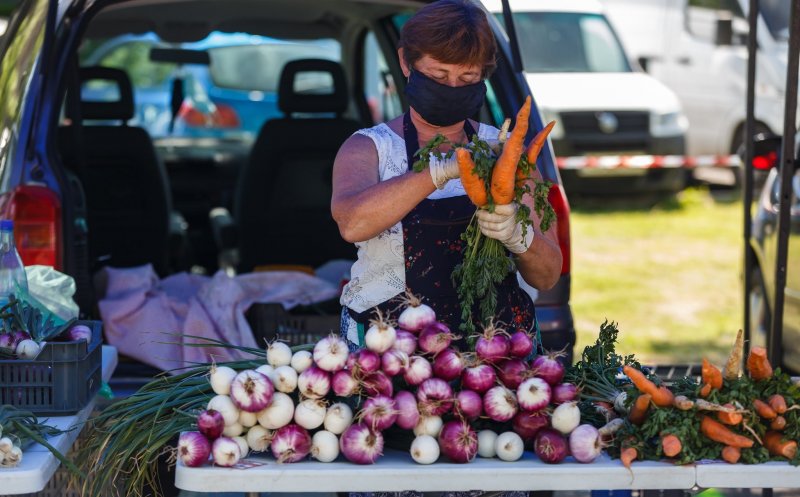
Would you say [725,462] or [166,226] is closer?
[725,462]

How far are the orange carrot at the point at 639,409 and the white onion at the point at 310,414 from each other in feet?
2.23

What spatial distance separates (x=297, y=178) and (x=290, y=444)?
3515 mm

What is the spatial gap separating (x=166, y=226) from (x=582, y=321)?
3.76 m

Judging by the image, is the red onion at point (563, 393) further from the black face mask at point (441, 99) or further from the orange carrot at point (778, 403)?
the black face mask at point (441, 99)

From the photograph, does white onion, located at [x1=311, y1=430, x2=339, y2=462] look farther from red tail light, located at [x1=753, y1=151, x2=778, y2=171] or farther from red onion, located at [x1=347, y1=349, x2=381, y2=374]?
red tail light, located at [x1=753, y1=151, x2=778, y2=171]

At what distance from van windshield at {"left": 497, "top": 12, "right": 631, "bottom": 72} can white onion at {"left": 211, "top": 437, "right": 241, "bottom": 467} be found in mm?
10328

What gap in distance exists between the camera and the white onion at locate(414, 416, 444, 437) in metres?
2.72

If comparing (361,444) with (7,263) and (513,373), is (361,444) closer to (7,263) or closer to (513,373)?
(513,373)

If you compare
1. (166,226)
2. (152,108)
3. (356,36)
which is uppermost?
(356,36)

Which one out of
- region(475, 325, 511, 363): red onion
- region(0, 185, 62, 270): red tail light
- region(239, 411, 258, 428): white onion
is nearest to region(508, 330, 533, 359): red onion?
region(475, 325, 511, 363): red onion

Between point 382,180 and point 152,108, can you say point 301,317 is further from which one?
point 152,108

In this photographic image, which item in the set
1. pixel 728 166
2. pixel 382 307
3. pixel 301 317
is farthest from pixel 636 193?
pixel 382 307

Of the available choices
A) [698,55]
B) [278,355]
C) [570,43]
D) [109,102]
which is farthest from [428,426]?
[698,55]

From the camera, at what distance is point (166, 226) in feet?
20.5
